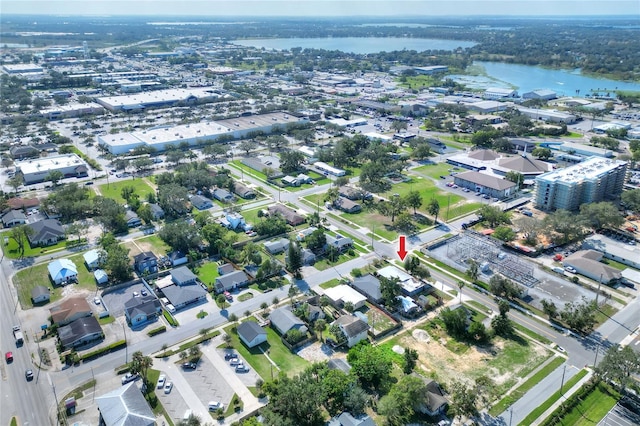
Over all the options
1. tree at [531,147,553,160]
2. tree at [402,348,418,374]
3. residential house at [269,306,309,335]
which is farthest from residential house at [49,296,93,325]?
tree at [531,147,553,160]

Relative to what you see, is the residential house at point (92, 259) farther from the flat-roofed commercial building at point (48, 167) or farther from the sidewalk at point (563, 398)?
the sidewalk at point (563, 398)

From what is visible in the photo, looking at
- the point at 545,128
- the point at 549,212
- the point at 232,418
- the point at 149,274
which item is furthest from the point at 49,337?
the point at 545,128

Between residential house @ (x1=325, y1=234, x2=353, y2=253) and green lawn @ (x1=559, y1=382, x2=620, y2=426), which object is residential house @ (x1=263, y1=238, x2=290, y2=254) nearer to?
residential house @ (x1=325, y1=234, x2=353, y2=253)

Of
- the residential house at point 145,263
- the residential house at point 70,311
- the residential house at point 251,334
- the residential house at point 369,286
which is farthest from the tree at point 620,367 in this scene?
the residential house at point 70,311

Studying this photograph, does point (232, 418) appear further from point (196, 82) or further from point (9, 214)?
point (196, 82)

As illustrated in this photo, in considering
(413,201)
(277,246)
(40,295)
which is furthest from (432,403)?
(40,295)

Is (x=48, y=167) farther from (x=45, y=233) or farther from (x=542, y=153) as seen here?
(x=542, y=153)
